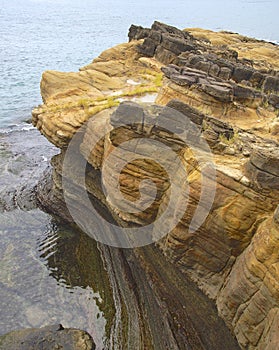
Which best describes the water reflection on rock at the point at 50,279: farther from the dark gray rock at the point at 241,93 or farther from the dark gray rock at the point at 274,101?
the dark gray rock at the point at 274,101

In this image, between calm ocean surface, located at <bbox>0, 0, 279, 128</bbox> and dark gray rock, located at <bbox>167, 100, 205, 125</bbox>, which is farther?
calm ocean surface, located at <bbox>0, 0, 279, 128</bbox>

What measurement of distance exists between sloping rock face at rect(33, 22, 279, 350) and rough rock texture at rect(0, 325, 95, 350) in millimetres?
3506

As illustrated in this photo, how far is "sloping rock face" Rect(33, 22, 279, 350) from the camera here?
9508 mm

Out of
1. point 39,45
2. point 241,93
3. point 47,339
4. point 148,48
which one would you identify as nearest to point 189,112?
point 241,93

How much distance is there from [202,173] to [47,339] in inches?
254

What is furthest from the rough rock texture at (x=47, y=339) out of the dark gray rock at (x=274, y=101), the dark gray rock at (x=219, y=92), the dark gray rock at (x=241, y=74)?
the dark gray rock at (x=241, y=74)

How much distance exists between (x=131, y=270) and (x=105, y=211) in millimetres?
3042

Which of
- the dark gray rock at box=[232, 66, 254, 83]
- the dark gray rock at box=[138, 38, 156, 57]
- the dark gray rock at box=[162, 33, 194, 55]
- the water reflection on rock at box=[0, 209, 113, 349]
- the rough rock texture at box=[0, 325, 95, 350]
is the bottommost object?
the water reflection on rock at box=[0, 209, 113, 349]

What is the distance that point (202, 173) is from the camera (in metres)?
10.5

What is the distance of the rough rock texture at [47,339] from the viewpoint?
35.9ft

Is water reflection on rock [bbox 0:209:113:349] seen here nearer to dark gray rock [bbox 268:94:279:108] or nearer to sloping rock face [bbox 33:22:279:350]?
sloping rock face [bbox 33:22:279:350]

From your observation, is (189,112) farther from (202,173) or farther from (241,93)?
(241,93)

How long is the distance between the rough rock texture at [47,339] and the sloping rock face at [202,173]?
3.51 meters

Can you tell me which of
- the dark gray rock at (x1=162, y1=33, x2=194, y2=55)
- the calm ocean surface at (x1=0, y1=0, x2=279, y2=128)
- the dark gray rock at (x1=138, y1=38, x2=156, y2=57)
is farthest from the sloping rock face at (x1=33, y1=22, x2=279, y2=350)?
the calm ocean surface at (x1=0, y1=0, x2=279, y2=128)
